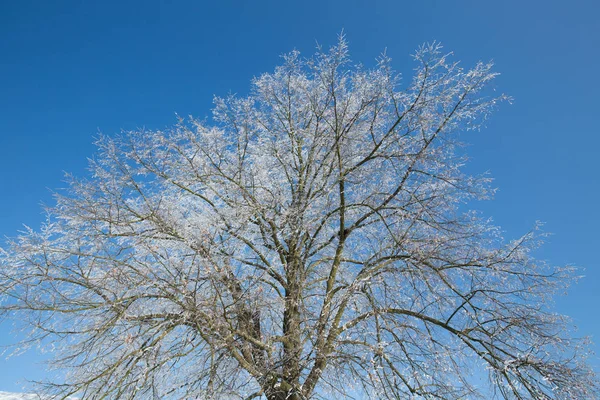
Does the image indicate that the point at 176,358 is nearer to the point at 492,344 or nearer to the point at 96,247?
the point at 96,247

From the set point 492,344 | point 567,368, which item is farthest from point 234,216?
point 567,368

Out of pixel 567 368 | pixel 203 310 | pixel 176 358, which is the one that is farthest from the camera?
pixel 567 368

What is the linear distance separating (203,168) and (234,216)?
1489 mm

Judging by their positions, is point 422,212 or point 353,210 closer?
point 422,212

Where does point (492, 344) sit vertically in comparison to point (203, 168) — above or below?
below

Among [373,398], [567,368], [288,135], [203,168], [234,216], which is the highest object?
[288,135]

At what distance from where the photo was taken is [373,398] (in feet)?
22.4

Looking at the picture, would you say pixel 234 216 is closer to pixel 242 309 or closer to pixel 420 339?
pixel 242 309

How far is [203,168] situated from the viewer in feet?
30.8

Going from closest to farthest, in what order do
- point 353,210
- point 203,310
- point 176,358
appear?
1. point 203,310
2. point 176,358
3. point 353,210

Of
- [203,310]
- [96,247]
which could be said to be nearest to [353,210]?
[203,310]

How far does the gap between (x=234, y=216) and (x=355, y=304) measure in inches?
99.2

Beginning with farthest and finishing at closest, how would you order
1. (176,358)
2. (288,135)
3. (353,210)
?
(288,135) < (353,210) < (176,358)

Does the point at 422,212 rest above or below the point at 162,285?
above
